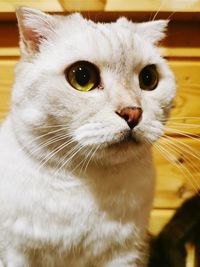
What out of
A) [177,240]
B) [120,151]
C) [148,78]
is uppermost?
[148,78]

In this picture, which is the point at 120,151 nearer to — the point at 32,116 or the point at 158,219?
the point at 32,116

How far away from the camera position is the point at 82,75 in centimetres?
77

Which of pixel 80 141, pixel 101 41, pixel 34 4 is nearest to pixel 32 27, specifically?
pixel 101 41

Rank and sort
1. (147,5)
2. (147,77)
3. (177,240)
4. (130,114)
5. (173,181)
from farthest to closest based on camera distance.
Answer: (173,181) < (147,5) < (177,240) < (147,77) < (130,114)

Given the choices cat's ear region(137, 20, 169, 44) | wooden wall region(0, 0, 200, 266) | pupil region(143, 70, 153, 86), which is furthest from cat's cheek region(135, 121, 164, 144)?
wooden wall region(0, 0, 200, 266)

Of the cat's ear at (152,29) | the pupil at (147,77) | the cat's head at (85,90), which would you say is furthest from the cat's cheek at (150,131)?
the cat's ear at (152,29)

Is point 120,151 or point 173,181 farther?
point 173,181

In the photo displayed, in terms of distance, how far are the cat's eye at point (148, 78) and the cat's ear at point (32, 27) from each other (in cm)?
21

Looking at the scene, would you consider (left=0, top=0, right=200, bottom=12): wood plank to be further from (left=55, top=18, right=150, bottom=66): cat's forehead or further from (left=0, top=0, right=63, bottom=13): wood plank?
(left=55, top=18, right=150, bottom=66): cat's forehead

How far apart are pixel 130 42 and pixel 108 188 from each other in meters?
0.30

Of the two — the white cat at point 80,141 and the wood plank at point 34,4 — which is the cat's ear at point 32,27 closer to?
the white cat at point 80,141

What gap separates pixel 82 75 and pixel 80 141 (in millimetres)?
126

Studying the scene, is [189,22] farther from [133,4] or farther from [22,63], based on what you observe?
[22,63]

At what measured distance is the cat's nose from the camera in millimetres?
719
